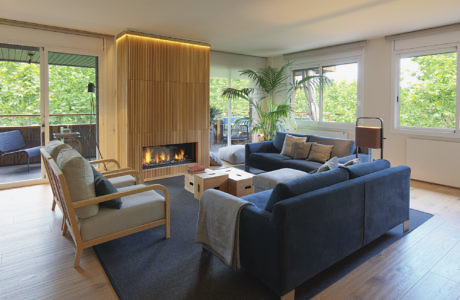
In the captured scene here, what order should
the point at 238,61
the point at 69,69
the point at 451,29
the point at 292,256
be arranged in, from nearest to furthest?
1. the point at 292,256
2. the point at 451,29
3. the point at 69,69
4. the point at 238,61

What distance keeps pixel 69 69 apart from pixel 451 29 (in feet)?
20.2

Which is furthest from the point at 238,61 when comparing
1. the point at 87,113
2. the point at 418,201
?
the point at 418,201

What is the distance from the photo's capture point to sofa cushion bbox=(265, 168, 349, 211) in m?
2.06

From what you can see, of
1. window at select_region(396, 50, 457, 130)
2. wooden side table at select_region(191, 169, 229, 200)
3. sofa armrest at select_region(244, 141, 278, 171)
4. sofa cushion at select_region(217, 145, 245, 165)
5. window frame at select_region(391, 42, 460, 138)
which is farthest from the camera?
sofa cushion at select_region(217, 145, 245, 165)

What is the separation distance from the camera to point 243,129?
7602mm

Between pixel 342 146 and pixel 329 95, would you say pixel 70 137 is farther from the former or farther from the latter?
pixel 329 95

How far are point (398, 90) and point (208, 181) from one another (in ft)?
12.7

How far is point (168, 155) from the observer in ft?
18.3

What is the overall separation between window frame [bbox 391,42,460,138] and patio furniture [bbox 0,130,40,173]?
20.7 feet

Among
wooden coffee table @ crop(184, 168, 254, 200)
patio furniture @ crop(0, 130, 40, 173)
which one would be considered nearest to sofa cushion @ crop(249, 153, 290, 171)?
wooden coffee table @ crop(184, 168, 254, 200)

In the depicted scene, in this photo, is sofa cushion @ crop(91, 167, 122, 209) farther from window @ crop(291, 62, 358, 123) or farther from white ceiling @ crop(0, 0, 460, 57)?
window @ crop(291, 62, 358, 123)

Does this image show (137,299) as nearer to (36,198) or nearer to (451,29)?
(36,198)

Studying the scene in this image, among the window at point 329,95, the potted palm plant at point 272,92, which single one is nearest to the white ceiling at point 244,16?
the window at point 329,95

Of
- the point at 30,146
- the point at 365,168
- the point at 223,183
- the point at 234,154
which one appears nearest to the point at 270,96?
the point at 234,154
